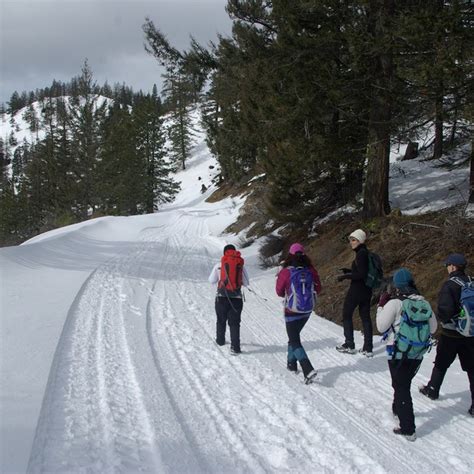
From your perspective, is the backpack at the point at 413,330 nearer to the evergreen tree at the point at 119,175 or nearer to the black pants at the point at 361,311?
the black pants at the point at 361,311

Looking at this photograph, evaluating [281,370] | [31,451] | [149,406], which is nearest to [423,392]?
[281,370]

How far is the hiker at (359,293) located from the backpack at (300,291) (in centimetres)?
112

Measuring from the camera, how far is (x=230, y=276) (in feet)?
22.4

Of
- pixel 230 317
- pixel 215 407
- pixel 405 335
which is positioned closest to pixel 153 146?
pixel 230 317

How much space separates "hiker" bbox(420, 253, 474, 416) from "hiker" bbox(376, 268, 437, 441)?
→ 0.49 meters

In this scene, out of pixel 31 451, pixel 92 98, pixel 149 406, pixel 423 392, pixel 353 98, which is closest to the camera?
pixel 31 451

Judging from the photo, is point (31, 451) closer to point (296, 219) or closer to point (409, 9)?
point (409, 9)

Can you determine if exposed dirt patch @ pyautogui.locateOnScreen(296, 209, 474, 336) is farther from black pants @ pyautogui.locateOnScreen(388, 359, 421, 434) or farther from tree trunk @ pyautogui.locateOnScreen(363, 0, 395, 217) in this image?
black pants @ pyautogui.locateOnScreen(388, 359, 421, 434)

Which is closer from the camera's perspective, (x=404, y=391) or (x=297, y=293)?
(x=404, y=391)

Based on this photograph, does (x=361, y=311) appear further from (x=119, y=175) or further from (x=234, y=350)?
(x=119, y=175)

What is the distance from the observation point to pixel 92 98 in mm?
34812

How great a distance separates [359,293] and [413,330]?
7.89 feet

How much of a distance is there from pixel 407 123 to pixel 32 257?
38.6ft

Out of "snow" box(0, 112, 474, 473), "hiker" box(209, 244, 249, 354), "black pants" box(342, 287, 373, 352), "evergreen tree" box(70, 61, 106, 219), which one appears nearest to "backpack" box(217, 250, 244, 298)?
"hiker" box(209, 244, 249, 354)
